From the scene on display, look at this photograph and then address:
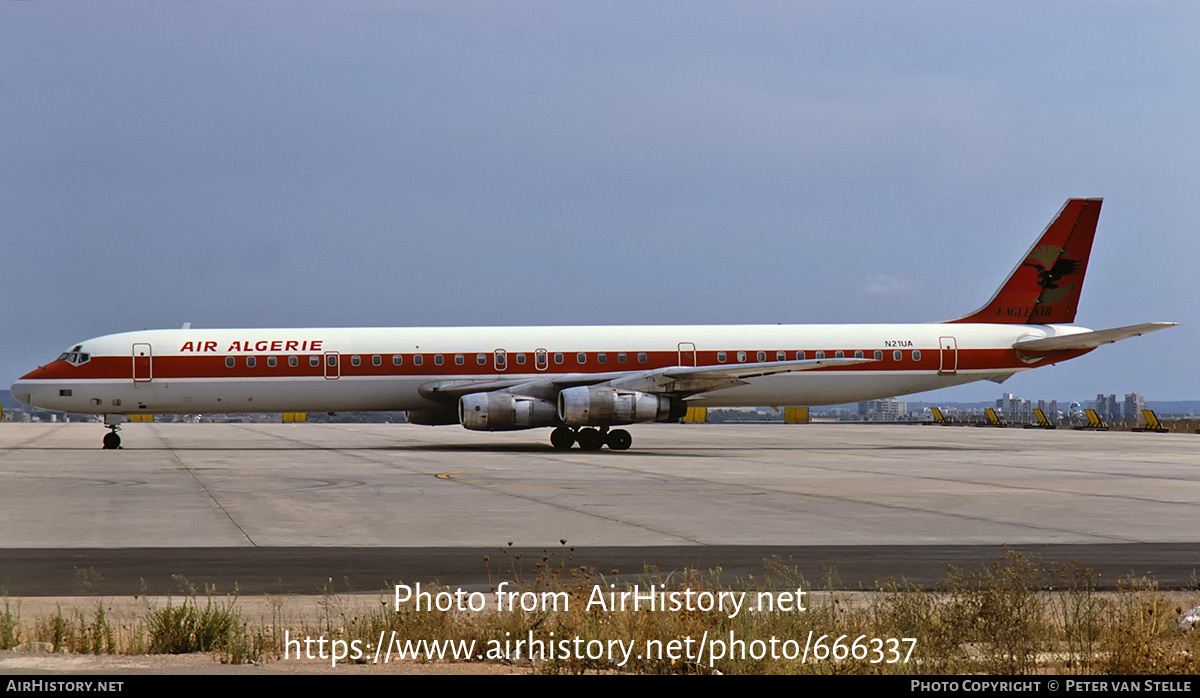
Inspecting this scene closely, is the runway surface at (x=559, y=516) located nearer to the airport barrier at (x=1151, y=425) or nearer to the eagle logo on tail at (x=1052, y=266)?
the eagle logo on tail at (x=1052, y=266)

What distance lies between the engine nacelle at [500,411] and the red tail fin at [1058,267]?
17.7 m

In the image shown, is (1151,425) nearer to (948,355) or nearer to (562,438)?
(948,355)

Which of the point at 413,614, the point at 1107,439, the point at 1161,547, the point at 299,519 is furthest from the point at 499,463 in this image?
the point at 1107,439

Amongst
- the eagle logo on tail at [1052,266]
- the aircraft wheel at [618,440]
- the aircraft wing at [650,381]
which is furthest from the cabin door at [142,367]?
the eagle logo on tail at [1052,266]

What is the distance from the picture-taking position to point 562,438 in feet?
121

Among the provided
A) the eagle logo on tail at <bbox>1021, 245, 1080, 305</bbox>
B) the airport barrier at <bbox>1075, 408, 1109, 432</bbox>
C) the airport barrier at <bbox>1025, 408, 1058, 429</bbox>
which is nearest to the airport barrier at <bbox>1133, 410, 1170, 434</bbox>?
the airport barrier at <bbox>1075, 408, 1109, 432</bbox>

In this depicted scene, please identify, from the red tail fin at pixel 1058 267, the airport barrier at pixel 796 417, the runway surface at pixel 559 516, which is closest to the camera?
the runway surface at pixel 559 516

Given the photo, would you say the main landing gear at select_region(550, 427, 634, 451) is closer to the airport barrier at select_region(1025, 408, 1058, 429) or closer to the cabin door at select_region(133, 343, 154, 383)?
the cabin door at select_region(133, 343, 154, 383)

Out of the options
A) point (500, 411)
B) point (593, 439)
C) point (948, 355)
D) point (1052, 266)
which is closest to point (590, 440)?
point (593, 439)

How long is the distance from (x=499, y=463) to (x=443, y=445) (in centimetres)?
1034

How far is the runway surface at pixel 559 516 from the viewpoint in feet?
41.3

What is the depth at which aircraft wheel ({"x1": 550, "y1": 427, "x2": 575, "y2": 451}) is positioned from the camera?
36.8 meters

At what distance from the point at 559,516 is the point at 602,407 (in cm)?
1718

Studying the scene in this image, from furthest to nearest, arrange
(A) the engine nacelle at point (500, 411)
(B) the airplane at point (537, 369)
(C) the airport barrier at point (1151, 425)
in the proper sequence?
(C) the airport barrier at point (1151, 425)
(B) the airplane at point (537, 369)
(A) the engine nacelle at point (500, 411)
